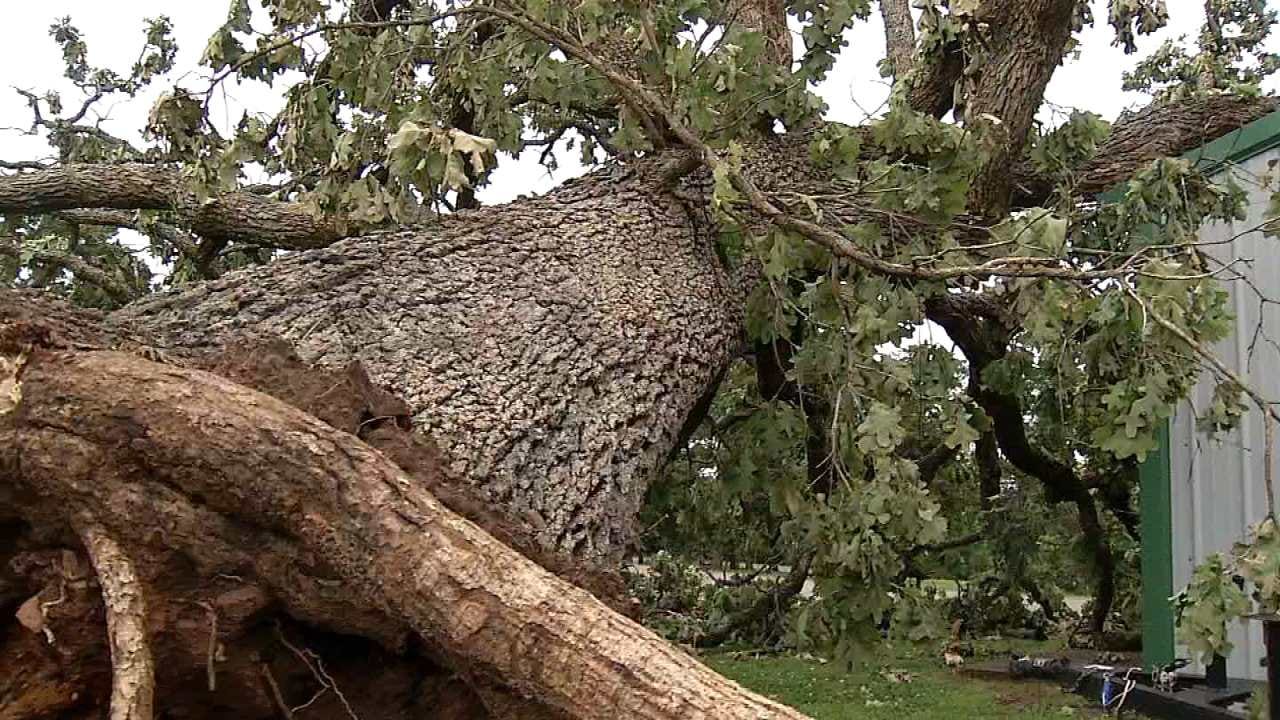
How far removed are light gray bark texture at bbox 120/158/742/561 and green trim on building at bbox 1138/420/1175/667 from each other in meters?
4.07

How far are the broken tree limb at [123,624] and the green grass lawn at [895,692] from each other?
4.47 metres

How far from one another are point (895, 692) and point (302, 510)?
6195 mm

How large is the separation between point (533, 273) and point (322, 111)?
1285 mm

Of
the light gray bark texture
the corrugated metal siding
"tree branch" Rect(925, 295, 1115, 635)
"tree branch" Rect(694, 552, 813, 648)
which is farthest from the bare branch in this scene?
the light gray bark texture

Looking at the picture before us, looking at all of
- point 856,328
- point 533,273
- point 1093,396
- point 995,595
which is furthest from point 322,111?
point 995,595

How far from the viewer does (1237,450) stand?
20.5 ft

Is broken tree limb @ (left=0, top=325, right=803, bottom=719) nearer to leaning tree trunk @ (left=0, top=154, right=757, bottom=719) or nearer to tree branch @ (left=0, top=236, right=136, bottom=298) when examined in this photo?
leaning tree trunk @ (left=0, top=154, right=757, bottom=719)

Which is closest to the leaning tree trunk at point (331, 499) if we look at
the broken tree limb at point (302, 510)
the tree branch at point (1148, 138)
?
the broken tree limb at point (302, 510)

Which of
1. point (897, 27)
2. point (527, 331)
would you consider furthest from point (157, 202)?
point (897, 27)

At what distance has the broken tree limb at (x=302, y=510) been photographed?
1831 mm

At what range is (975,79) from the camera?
4891 millimetres

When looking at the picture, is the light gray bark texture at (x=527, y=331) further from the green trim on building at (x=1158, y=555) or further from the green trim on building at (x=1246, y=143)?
the green trim on building at (x=1158, y=555)

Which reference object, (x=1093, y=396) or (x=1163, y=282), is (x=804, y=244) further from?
(x=1093, y=396)

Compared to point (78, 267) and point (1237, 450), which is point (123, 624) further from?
point (1237, 450)
